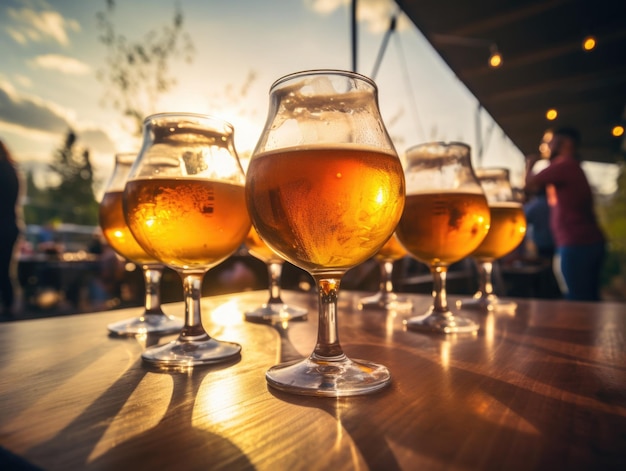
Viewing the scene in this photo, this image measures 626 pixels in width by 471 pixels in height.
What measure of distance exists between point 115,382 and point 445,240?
840mm

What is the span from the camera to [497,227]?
64.3 inches

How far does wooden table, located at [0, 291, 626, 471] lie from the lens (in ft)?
1.18

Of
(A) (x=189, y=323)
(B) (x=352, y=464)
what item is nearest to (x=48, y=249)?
(A) (x=189, y=323)

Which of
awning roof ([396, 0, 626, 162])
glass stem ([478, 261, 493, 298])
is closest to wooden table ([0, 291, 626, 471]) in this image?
glass stem ([478, 261, 493, 298])

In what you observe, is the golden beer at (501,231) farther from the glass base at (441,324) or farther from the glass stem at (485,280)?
the glass base at (441,324)

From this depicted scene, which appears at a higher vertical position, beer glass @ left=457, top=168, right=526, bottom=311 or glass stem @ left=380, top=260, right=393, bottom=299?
beer glass @ left=457, top=168, right=526, bottom=311

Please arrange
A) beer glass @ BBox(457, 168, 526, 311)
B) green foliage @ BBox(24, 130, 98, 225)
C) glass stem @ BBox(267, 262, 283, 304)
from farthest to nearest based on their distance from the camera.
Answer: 1. green foliage @ BBox(24, 130, 98, 225)
2. beer glass @ BBox(457, 168, 526, 311)
3. glass stem @ BBox(267, 262, 283, 304)

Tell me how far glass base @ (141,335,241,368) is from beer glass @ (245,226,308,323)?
307 millimetres

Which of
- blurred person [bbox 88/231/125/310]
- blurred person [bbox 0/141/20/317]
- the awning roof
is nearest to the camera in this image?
blurred person [bbox 0/141/20/317]

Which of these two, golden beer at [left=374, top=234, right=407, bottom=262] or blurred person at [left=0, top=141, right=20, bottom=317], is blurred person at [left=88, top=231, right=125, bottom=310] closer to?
blurred person at [left=0, top=141, right=20, bottom=317]

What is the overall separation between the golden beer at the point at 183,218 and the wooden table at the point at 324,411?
7.6 inches

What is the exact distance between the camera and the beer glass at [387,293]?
1.48m

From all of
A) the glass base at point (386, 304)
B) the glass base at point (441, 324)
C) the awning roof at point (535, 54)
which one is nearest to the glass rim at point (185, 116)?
the glass base at point (441, 324)

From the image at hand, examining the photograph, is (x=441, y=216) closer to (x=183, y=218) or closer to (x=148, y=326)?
(x=183, y=218)
